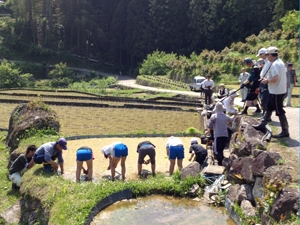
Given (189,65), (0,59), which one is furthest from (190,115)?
(0,59)

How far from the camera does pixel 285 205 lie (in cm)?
508

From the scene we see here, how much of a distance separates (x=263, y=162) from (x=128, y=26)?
2225 inches

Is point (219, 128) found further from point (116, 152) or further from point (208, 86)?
point (208, 86)

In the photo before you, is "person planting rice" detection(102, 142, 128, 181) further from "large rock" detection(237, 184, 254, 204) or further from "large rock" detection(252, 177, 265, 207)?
"large rock" detection(252, 177, 265, 207)

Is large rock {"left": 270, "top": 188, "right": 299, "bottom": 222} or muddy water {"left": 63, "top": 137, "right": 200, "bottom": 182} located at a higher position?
large rock {"left": 270, "top": 188, "right": 299, "bottom": 222}

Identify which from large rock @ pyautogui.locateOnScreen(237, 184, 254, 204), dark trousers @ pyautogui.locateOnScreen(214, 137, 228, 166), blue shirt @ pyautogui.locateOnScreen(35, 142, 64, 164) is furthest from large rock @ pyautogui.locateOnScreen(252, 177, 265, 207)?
blue shirt @ pyautogui.locateOnScreen(35, 142, 64, 164)

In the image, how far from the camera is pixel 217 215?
7.03 m

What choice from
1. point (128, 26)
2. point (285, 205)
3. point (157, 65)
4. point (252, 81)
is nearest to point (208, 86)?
point (252, 81)

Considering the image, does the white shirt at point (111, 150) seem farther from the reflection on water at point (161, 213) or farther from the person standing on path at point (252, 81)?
the person standing on path at point (252, 81)

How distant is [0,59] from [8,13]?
20729 mm

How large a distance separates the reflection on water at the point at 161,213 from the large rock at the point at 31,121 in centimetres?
628

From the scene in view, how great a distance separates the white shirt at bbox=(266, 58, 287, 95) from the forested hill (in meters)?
48.0

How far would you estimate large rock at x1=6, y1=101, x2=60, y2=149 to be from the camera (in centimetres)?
1289

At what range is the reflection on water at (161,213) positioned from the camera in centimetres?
685
